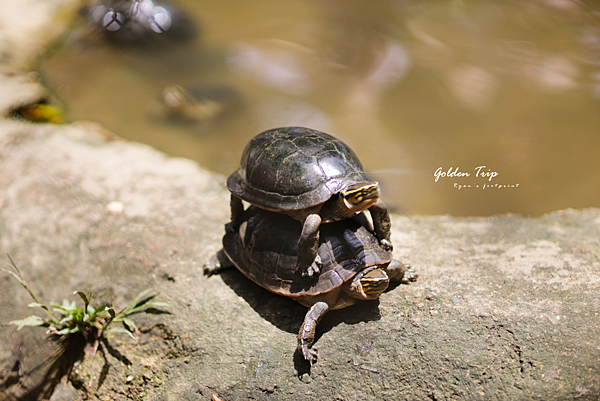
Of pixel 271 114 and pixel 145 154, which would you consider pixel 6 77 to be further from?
pixel 271 114

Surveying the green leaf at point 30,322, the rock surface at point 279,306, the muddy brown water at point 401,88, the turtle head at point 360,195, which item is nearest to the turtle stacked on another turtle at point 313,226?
the turtle head at point 360,195

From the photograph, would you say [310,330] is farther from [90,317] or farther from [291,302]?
[90,317]

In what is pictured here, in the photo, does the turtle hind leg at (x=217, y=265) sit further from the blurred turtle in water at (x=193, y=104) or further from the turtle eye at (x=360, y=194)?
the blurred turtle in water at (x=193, y=104)

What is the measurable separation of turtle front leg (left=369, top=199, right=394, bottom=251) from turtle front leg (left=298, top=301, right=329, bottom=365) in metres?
0.62

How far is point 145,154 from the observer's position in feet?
15.6

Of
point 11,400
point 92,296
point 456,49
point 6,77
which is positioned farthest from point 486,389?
point 6,77

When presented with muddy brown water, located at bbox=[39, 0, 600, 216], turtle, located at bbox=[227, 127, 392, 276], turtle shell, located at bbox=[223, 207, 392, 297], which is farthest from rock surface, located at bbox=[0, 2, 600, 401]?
muddy brown water, located at bbox=[39, 0, 600, 216]

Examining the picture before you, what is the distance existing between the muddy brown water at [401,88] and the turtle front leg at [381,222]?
1.93 meters

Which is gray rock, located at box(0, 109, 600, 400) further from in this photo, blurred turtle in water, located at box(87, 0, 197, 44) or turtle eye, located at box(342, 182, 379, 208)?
blurred turtle in water, located at box(87, 0, 197, 44)

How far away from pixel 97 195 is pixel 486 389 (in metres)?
4.04

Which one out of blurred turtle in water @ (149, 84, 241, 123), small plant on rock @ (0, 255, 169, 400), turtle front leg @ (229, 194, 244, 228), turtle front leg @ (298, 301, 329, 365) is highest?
turtle front leg @ (229, 194, 244, 228)

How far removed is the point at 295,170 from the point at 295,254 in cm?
60

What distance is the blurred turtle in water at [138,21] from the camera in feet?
25.7

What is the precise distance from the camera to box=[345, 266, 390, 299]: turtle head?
2460mm
